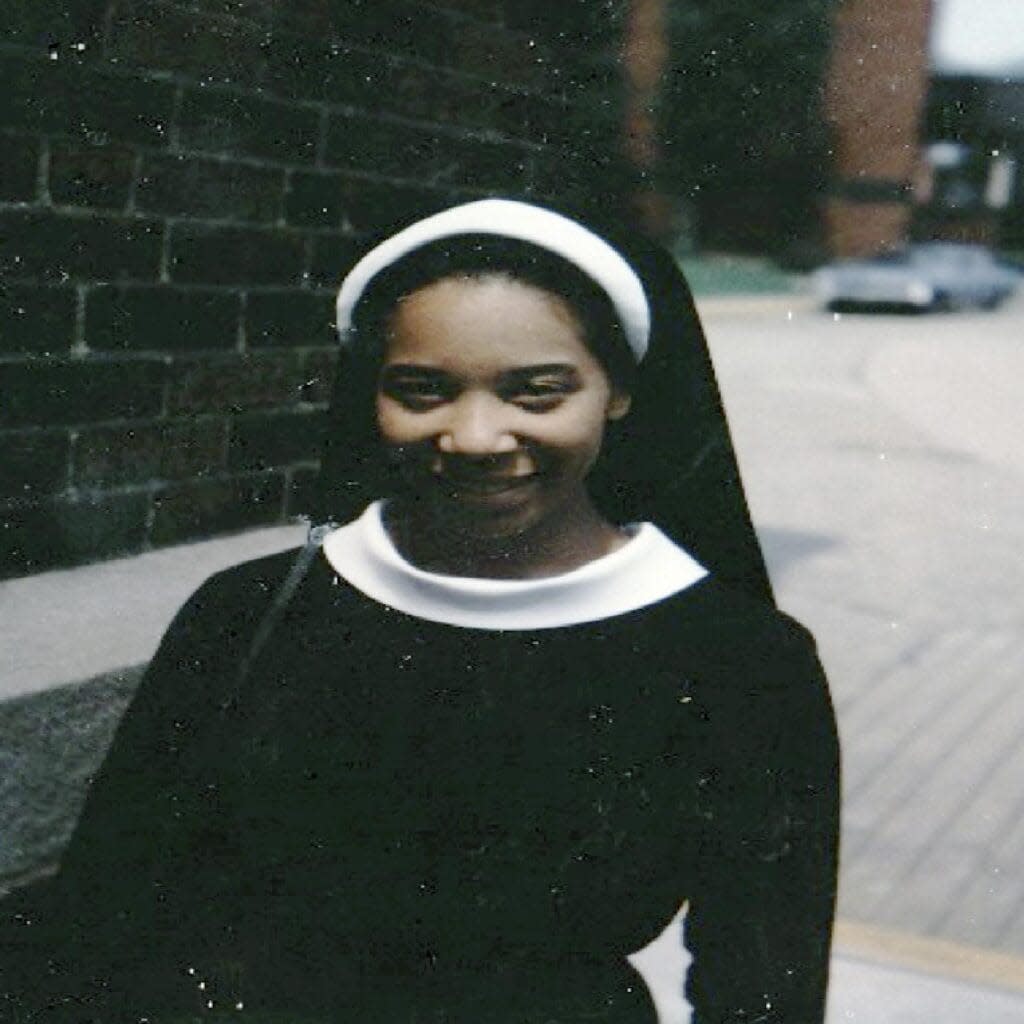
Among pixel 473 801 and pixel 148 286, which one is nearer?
pixel 473 801

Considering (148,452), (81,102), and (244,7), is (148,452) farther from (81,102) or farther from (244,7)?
(244,7)

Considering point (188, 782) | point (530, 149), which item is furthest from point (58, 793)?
point (530, 149)

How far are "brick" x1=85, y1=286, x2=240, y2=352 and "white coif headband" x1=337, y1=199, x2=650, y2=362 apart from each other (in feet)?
4.26

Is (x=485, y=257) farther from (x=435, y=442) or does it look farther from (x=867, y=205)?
(x=867, y=205)

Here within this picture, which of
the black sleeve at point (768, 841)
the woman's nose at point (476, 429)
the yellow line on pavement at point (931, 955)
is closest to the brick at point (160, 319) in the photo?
the woman's nose at point (476, 429)

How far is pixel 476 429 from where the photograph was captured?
1.53 metres

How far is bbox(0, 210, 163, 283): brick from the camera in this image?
2617mm

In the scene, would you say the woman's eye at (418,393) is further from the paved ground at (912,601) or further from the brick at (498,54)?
the paved ground at (912,601)

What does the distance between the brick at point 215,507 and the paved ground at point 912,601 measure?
1875 mm

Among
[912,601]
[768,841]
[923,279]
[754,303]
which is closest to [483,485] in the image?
[768,841]

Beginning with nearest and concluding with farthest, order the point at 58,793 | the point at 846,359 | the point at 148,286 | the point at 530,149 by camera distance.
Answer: the point at 58,793
the point at 148,286
the point at 530,149
the point at 846,359

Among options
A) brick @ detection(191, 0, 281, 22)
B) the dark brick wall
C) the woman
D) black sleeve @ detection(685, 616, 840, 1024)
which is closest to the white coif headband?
the woman

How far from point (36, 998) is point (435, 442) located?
3.26 ft

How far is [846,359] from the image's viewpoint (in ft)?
64.5
